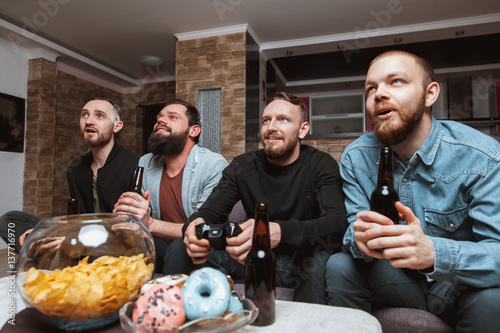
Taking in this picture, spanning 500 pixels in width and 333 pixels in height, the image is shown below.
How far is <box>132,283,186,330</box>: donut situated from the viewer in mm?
569

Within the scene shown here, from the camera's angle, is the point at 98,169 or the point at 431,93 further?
the point at 98,169

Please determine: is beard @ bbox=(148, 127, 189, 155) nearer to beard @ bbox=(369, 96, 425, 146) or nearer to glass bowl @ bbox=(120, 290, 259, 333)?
beard @ bbox=(369, 96, 425, 146)

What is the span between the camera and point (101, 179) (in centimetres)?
196

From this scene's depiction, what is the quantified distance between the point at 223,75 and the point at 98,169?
9.71ft

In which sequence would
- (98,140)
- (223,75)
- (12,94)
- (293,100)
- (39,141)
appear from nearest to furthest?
(293,100) → (98,140) → (223,75) → (12,94) → (39,141)

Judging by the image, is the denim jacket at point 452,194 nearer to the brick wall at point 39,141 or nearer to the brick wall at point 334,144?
the brick wall at point 334,144

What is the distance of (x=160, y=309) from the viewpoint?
580 millimetres

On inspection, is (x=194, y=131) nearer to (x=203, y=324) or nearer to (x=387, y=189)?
(x=387, y=189)

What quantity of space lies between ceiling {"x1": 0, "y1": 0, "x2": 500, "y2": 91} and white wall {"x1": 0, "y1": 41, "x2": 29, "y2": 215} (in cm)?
20

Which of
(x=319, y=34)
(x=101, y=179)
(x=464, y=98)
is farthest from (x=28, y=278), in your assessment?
(x=464, y=98)

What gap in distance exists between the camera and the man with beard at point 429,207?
33.6 inches

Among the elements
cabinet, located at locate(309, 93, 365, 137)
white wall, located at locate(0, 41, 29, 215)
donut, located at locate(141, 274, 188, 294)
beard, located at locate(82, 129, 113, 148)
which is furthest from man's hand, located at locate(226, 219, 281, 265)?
cabinet, located at locate(309, 93, 365, 137)

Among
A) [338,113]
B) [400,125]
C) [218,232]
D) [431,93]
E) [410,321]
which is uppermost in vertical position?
[338,113]

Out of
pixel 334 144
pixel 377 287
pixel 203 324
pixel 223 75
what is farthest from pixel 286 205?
pixel 223 75
